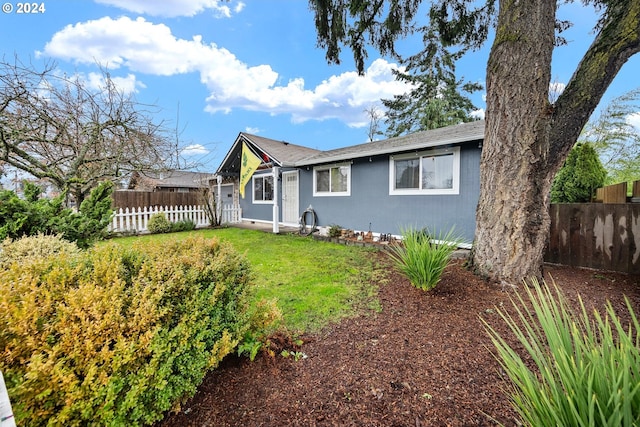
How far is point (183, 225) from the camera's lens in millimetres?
10844

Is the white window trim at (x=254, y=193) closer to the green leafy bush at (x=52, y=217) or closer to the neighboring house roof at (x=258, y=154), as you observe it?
the neighboring house roof at (x=258, y=154)

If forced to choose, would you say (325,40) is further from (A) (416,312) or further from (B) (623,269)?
(B) (623,269)

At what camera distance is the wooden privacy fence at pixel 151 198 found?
13.5 m

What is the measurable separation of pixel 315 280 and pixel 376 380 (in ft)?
7.75

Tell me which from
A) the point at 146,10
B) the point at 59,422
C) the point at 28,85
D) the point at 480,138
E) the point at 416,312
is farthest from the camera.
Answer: the point at 146,10

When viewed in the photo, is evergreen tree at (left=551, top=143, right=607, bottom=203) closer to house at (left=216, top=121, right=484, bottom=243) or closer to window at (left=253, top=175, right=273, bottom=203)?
house at (left=216, top=121, right=484, bottom=243)

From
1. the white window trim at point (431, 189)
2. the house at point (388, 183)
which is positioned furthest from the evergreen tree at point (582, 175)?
the white window trim at point (431, 189)

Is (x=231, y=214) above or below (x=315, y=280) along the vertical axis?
above

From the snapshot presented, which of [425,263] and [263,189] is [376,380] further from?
[263,189]

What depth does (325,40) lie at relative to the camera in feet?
18.7

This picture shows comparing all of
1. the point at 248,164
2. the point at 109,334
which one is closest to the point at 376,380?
the point at 109,334

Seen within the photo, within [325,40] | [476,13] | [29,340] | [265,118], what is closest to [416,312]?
[29,340]

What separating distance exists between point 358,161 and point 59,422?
7826 mm

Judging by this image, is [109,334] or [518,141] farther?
[518,141]
